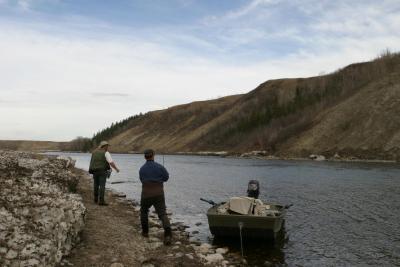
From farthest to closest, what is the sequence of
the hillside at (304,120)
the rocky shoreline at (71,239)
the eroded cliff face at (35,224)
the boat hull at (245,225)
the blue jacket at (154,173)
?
the hillside at (304,120) → the boat hull at (245,225) → the blue jacket at (154,173) → the rocky shoreline at (71,239) → the eroded cliff face at (35,224)

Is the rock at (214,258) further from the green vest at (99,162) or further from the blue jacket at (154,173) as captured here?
the green vest at (99,162)

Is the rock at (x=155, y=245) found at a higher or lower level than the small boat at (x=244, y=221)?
lower

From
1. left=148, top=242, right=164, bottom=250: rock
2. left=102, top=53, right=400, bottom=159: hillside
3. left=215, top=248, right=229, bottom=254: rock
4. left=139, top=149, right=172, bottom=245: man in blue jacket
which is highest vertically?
left=102, top=53, right=400, bottom=159: hillside

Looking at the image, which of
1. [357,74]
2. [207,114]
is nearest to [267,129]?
[357,74]

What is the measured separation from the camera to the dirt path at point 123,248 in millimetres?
11570

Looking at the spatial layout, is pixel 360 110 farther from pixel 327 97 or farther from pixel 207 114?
pixel 207 114

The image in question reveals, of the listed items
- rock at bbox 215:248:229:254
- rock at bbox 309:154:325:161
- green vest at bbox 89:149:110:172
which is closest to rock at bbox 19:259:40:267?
rock at bbox 215:248:229:254

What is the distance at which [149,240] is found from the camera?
14695 millimetres

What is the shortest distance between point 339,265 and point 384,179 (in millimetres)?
28799

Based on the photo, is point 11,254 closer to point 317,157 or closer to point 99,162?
point 99,162

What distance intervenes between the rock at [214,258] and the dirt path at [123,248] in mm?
460

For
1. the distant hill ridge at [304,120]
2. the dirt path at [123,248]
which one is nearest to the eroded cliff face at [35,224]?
the dirt path at [123,248]

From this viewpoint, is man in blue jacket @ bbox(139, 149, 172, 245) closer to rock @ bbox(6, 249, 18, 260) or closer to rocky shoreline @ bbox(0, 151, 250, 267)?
rocky shoreline @ bbox(0, 151, 250, 267)

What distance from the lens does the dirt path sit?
38.0 ft
